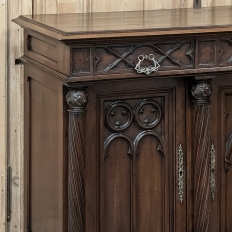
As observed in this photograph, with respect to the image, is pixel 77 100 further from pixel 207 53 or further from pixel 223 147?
pixel 223 147

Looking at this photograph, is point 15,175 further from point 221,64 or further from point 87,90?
point 221,64

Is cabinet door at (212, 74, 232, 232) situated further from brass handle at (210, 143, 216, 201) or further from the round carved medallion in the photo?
the round carved medallion

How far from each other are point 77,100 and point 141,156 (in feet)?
1.39

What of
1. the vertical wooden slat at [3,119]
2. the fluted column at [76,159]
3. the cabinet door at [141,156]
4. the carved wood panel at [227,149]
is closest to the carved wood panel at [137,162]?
the cabinet door at [141,156]

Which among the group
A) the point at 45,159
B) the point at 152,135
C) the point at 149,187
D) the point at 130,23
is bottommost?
the point at 149,187

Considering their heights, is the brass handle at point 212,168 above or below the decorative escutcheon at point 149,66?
below

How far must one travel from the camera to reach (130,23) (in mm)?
2912

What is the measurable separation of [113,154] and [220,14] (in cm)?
87

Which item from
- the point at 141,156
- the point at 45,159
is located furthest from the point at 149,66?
the point at 45,159

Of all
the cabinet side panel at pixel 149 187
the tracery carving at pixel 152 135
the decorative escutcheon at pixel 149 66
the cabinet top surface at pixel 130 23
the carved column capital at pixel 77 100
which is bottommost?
the cabinet side panel at pixel 149 187

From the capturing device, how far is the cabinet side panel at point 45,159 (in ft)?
9.16

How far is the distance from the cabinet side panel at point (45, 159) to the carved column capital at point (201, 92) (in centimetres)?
57

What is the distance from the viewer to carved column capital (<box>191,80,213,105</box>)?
2.85m

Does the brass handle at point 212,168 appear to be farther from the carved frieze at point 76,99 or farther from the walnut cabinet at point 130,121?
the carved frieze at point 76,99
